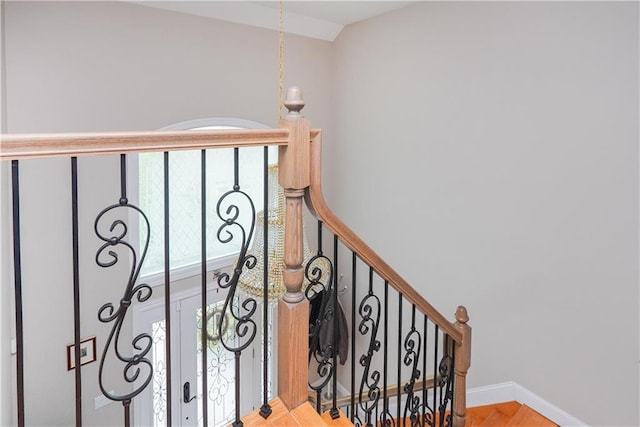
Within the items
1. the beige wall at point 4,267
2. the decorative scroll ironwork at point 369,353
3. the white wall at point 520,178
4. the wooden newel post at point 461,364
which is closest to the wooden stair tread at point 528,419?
the white wall at point 520,178

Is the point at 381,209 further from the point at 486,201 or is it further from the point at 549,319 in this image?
the point at 549,319

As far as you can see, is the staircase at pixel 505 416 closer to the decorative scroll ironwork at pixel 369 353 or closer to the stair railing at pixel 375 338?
the stair railing at pixel 375 338

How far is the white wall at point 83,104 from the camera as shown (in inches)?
112

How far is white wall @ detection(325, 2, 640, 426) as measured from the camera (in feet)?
8.87

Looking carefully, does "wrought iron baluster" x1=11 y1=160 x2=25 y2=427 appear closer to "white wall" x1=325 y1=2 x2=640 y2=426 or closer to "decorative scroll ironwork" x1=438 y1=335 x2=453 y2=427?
"decorative scroll ironwork" x1=438 y1=335 x2=453 y2=427

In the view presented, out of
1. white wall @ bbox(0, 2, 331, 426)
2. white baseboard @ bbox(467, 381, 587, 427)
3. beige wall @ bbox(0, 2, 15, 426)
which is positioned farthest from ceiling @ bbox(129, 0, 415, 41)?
white baseboard @ bbox(467, 381, 587, 427)

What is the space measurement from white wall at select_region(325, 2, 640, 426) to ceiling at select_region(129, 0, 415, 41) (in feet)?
0.57

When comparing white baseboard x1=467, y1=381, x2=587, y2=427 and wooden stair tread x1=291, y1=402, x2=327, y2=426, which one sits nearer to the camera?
wooden stair tread x1=291, y1=402, x2=327, y2=426

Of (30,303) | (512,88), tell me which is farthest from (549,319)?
(30,303)

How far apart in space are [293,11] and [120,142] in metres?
3.36

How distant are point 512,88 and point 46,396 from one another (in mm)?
3849

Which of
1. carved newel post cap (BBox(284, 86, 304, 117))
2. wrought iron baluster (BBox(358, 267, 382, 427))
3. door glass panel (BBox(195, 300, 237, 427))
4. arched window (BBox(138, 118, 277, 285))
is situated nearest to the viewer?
carved newel post cap (BBox(284, 86, 304, 117))

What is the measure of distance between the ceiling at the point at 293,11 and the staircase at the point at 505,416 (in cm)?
322

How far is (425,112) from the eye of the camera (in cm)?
376
